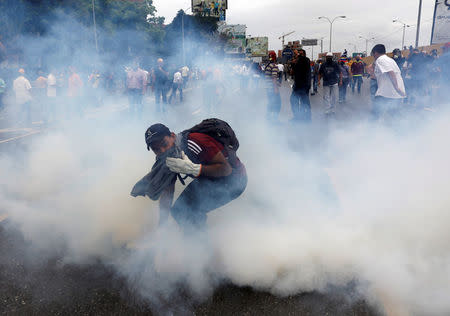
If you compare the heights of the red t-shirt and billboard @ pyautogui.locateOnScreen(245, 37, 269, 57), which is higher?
billboard @ pyautogui.locateOnScreen(245, 37, 269, 57)

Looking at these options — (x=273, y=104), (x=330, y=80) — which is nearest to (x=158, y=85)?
(x=273, y=104)

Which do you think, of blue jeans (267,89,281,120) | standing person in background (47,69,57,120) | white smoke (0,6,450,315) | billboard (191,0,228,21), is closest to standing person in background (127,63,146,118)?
standing person in background (47,69,57,120)

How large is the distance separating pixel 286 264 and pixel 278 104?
7.38 m

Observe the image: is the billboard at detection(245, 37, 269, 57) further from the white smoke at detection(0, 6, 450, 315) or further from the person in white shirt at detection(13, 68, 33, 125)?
the white smoke at detection(0, 6, 450, 315)

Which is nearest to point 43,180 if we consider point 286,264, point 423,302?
point 286,264

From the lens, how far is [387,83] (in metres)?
6.27

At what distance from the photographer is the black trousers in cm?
281

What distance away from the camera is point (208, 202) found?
112 inches

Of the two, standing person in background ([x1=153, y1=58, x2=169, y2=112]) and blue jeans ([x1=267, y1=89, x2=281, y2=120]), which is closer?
blue jeans ([x1=267, y1=89, x2=281, y2=120])

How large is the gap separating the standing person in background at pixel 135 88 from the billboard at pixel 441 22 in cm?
870

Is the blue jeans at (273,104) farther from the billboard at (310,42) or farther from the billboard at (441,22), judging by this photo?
the billboard at (310,42)

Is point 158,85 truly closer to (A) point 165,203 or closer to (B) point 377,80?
(B) point 377,80

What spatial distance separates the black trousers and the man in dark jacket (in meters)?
6.30

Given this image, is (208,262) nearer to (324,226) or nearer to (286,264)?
(286,264)
